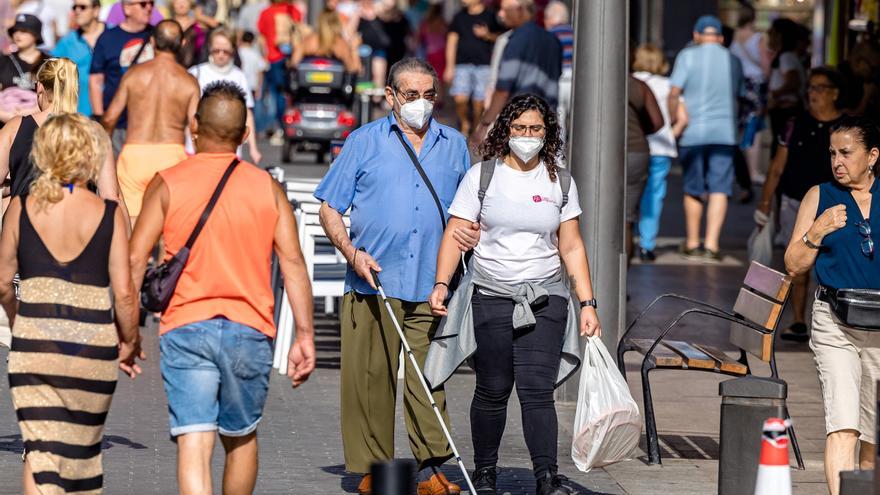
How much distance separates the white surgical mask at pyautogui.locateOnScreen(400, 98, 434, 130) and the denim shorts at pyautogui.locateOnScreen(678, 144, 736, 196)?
8.07 metres

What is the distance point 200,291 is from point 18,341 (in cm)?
62

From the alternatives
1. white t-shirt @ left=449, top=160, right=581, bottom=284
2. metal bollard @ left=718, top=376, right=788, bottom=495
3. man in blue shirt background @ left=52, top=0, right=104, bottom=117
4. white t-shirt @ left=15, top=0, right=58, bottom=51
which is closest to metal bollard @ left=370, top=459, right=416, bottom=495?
metal bollard @ left=718, top=376, right=788, bottom=495

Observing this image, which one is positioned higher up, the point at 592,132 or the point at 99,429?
the point at 592,132

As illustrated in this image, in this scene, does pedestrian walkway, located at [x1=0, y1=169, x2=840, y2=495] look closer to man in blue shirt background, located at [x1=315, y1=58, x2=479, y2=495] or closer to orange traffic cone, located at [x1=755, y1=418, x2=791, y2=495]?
man in blue shirt background, located at [x1=315, y1=58, x2=479, y2=495]

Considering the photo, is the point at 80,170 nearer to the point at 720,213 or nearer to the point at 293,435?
the point at 293,435

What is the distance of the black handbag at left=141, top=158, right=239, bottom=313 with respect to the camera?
598 centimetres

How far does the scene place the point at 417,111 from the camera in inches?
294

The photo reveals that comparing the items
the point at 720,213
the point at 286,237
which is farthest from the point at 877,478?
the point at 720,213

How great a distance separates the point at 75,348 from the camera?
18.8ft

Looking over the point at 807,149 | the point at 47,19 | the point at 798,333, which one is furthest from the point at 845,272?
the point at 47,19

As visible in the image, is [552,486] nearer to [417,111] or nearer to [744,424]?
[744,424]

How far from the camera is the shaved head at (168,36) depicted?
11336 mm

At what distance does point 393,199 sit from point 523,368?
0.90m

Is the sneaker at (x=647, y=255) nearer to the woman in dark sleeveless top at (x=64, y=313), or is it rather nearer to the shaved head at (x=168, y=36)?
the shaved head at (x=168, y=36)
